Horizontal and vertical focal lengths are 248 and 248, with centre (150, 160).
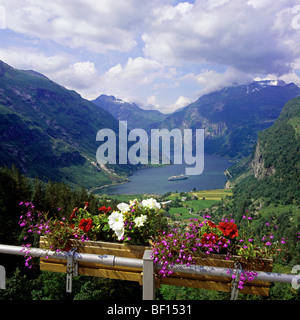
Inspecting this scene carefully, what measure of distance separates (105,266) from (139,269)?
1.37 feet

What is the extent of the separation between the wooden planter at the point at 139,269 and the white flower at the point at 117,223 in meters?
0.14

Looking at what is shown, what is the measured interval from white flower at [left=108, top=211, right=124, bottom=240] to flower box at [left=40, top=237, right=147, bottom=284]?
5.3 inches

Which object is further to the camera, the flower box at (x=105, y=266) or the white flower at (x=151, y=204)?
the white flower at (x=151, y=204)

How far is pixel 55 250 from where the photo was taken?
295cm

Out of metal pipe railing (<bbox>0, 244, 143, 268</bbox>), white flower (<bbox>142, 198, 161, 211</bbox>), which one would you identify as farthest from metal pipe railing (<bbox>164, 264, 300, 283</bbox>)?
white flower (<bbox>142, 198, 161, 211</bbox>)

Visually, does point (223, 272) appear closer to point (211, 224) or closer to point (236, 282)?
point (236, 282)

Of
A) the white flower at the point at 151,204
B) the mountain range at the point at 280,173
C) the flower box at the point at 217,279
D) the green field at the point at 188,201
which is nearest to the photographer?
the flower box at the point at 217,279

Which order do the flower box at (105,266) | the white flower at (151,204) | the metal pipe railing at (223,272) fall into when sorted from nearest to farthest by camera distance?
the metal pipe railing at (223,272) < the flower box at (105,266) < the white flower at (151,204)

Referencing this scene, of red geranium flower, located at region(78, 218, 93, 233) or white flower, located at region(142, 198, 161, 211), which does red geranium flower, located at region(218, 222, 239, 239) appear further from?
red geranium flower, located at region(78, 218, 93, 233)

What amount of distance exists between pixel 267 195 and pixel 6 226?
497 feet

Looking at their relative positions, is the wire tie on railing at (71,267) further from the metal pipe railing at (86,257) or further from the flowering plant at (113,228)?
the flowering plant at (113,228)

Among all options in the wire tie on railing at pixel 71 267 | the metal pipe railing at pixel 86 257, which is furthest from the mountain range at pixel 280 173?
the wire tie on railing at pixel 71 267

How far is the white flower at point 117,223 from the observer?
2938 millimetres
